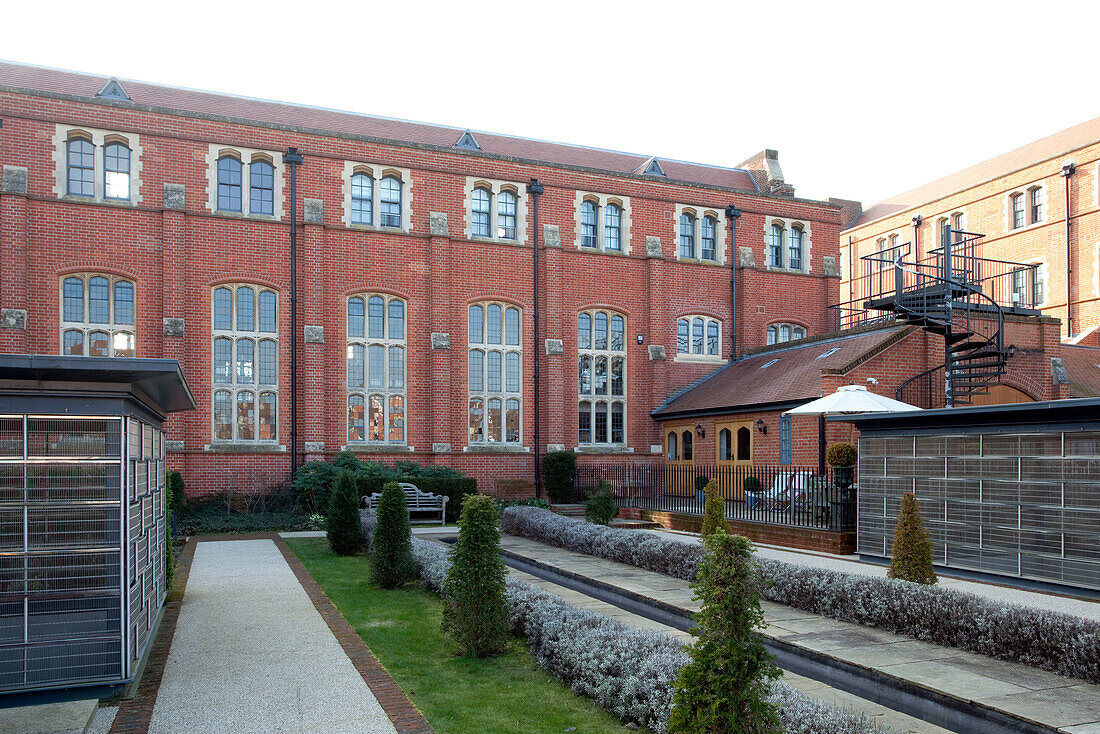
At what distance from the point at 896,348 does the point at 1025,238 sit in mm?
21156

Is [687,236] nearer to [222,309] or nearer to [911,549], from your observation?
[222,309]

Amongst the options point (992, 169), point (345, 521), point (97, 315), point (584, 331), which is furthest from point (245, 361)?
point (992, 169)

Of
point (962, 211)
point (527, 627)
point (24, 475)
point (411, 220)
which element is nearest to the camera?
point (24, 475)

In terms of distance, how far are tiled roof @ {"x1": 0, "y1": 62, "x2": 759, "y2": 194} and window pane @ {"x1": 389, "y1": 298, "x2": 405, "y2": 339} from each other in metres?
4.61

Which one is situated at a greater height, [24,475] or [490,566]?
[24,475]

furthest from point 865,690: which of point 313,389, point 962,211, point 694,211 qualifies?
point 962,211

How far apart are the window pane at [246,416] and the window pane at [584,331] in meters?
9.66

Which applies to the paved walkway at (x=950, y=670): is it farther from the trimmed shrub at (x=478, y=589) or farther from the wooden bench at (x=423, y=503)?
the wooden bench at (x=423, y=503)

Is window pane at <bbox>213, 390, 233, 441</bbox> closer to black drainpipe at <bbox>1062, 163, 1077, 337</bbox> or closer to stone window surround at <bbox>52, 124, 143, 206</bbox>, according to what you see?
stone window surround at <bbox>52, 124, 143, 206</bbox>

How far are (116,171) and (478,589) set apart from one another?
18187mm

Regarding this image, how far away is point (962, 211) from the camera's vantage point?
1495 inches

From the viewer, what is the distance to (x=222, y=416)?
21.1 metres

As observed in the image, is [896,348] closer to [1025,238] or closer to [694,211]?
[694,211]

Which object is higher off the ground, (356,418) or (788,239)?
(788,239)
